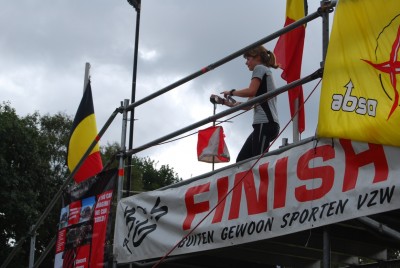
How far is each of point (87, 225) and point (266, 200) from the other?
265 centimetres

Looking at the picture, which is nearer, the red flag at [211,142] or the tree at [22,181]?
the red flag at [211,142]

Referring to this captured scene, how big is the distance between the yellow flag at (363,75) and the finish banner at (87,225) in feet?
9.56

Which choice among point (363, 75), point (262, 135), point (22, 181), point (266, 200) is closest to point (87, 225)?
point (262, 135)

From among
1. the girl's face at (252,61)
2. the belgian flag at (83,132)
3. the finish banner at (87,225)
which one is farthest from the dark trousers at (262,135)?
the belgian flag at (83,132)

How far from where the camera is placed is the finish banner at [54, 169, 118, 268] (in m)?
7.16

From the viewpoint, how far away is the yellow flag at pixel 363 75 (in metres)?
4.61

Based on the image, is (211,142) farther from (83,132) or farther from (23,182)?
(23,182)

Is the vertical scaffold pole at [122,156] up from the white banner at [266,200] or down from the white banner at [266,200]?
up

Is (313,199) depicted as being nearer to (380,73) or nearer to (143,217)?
(380,73)

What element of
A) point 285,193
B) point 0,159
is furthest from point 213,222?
point 0,159

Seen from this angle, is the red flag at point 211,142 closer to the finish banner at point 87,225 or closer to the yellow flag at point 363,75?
the finish banner at point 87,225

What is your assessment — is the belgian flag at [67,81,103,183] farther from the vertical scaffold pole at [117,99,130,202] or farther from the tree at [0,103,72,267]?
the tree at [0,103,72,267]

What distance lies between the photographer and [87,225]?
746 cm

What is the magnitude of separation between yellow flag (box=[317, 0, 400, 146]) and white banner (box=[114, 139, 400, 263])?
0.13m
